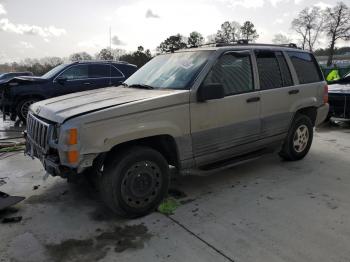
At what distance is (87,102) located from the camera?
411 cm

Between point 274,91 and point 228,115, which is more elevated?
point 274,91

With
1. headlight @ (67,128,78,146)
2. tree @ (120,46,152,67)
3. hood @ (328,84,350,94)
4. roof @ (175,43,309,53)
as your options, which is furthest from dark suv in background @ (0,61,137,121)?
tree @ (120,46,152,67)

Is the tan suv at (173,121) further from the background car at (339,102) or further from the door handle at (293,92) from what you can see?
the background car at (339,102)

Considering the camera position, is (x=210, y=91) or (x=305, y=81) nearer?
(x=210, y=91)

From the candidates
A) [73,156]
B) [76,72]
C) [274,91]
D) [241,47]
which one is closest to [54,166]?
[73,156]

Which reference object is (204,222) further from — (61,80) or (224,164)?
Result: (61,80)

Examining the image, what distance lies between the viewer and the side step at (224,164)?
177 inches

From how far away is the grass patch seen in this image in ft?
13.7

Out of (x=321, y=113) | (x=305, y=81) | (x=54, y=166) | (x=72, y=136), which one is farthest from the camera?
(x=321, y=113)

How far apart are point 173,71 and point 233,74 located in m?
0.78

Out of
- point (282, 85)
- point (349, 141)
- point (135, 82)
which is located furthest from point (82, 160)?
point (349, 141)

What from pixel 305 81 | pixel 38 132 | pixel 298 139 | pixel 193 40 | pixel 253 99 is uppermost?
pixel 193 40

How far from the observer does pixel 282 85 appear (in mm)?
5398

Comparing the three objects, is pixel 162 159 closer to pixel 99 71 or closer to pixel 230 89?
pixel 230 89
